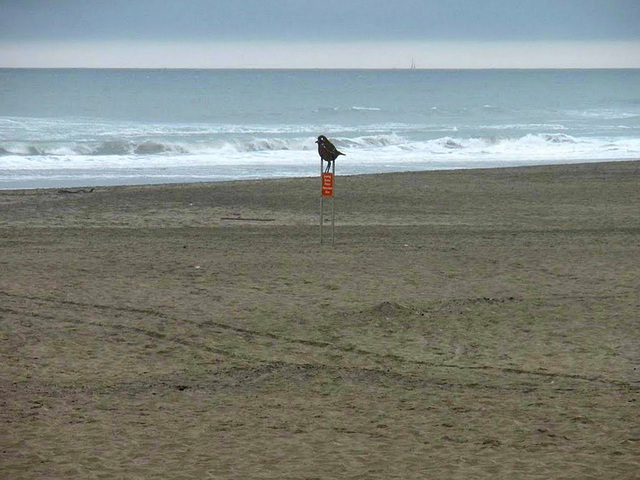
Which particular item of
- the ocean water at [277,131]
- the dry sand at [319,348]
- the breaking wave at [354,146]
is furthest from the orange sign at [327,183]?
the breaking wave at [354,146]

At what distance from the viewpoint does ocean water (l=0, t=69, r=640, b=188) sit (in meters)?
26.7

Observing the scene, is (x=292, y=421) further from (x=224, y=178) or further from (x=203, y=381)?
(x=224, y=178)

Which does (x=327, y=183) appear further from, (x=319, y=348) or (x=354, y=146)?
(x=354, y=146)

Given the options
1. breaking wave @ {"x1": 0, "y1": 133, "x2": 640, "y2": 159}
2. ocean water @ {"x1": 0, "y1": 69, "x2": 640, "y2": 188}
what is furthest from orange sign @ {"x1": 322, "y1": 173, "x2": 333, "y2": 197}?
breaking wave @ {"x1": 0, "y1": 133, "x2": 640, "y2": 159}

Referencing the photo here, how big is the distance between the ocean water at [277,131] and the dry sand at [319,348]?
10.2 metres

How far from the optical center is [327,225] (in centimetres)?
1367

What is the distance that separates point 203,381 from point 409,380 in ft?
4.41

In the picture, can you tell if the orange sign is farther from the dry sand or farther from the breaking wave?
the breaking wave

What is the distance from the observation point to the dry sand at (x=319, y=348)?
5.29 metres

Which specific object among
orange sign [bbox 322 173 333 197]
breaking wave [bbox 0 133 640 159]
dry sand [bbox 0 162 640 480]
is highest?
breaking wave [bbox 0 133 640 159]

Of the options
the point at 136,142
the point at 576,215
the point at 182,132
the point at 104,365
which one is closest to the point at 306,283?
the point at 104,365

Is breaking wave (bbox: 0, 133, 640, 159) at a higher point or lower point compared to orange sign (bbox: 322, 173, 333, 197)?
higher

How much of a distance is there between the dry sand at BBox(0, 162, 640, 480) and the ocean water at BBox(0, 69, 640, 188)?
10176 mm

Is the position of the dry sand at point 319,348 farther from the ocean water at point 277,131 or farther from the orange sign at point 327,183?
the ocean water at point 277,131
